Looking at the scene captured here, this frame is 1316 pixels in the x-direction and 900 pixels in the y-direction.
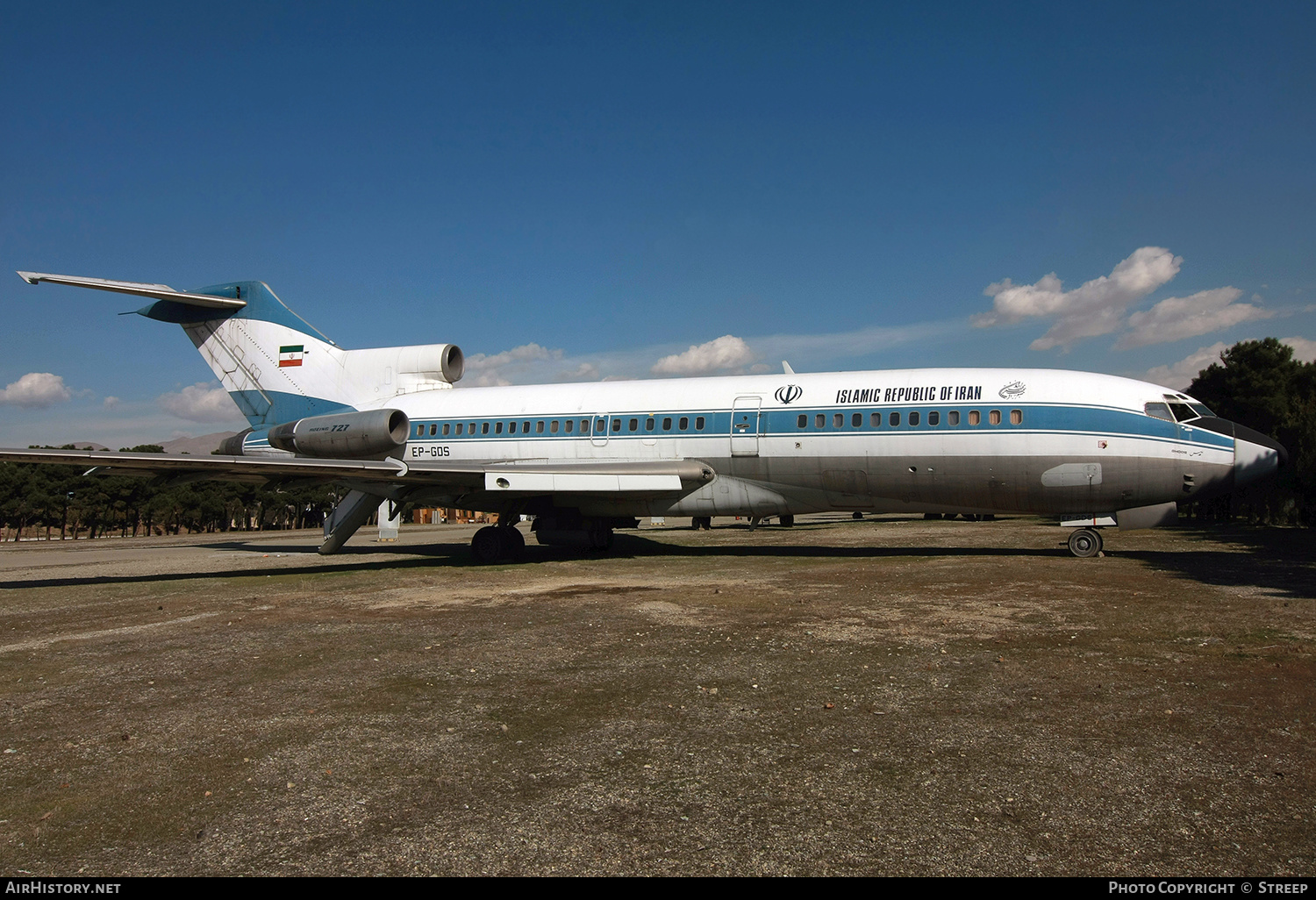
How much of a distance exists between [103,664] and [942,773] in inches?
297

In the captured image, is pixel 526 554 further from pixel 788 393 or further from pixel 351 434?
pixel 788 393

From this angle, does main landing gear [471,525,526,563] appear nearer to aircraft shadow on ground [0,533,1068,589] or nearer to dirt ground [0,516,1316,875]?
aircraft shadow on ground [0,533,1068,589]

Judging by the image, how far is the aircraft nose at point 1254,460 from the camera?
13.7 m

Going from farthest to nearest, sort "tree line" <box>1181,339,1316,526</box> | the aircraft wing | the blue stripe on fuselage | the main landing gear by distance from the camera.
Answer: "tree line" <box>1181,339,1316,526</box>
the main landing gear
the aircraft wing
the blue stripe on fuselage

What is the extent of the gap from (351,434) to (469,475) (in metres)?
4.73

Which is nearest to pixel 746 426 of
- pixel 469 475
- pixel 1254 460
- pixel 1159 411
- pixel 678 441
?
pixel 678 441

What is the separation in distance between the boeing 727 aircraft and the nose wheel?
0.03m

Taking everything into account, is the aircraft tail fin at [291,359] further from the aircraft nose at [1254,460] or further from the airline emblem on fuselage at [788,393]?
the aircraft nose at [1254,460]

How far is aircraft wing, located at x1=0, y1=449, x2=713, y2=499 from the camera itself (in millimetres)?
14492

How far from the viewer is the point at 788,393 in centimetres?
1639

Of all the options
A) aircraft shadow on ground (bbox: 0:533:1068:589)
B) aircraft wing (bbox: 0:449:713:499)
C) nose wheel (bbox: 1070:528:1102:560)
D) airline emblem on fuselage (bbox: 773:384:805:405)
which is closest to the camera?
aircraft wing (bbox: 0:449:713:499)

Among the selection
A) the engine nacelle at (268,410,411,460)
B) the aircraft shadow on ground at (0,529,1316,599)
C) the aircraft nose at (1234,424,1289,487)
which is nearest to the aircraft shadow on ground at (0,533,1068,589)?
the aircraft shadow on ground at (0,529,1316,599)

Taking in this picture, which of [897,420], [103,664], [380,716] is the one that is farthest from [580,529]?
[380,716]
